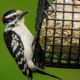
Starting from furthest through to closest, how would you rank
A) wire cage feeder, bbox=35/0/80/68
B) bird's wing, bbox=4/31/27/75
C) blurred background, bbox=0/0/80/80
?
1. blurred background, bbox=0/0/80/80
2. bird's wing, bbox=4/31/27/75
3. wire cage feeder, bbox=35/0/80/68

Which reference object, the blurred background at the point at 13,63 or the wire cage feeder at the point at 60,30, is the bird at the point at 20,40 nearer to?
the blurred background at the point at 13,63

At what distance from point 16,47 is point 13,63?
0.98 metres

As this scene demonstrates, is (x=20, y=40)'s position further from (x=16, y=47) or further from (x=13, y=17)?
(x=13, y=17)

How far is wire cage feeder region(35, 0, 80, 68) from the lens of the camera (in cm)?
832

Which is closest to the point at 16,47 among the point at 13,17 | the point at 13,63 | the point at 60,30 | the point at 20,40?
the point at 20,40

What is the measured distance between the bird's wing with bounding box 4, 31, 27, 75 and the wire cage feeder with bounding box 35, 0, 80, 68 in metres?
0.33

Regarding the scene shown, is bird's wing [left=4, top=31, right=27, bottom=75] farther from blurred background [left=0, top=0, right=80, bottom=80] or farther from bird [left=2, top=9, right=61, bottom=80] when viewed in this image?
blurred background [left=0, top=0, right=80, bottom=80]

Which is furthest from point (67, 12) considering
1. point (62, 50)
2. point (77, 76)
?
point (77, 76)

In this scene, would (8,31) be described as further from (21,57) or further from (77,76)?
(77,76)

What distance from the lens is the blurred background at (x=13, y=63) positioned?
30.5ft

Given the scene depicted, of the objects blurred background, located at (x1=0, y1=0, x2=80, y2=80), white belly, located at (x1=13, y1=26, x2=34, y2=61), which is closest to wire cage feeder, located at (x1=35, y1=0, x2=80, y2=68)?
white belly, located at (x1=13, y1=26, x2=34, y2=61)

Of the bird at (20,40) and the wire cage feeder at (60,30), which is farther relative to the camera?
the bird at (20,40)

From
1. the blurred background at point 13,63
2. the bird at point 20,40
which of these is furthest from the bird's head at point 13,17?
the blurred background at point 13,63

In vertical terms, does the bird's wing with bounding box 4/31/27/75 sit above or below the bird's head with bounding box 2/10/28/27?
below
